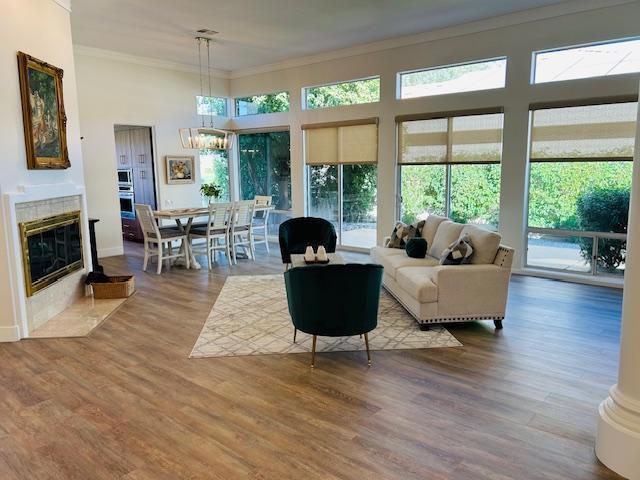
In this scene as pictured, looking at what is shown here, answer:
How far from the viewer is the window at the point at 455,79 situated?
665 cm

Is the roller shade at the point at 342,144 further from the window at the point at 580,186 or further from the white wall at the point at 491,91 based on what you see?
the window at the point at 580,186

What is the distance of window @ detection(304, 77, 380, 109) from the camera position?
805 cm

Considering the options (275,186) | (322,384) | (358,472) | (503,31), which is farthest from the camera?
(275,186)

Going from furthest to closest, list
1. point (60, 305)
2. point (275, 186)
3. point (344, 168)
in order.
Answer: point (275, 186) → point (344, 168) → point (60, 305)

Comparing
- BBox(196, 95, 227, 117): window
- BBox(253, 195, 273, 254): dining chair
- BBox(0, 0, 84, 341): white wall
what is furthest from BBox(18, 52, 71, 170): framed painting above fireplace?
BBox(196, 95, 227, 117): window

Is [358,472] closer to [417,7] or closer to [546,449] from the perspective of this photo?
[546,449]

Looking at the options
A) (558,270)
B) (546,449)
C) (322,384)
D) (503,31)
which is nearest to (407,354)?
(322,384)

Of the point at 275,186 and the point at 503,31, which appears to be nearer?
the point at 503,31

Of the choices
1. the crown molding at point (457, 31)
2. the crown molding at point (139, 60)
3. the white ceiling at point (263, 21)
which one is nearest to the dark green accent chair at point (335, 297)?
the white ceiling at point (263, 21)

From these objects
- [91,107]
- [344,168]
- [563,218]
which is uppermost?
[91,107]

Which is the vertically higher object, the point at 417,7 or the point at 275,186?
the point at 417,7

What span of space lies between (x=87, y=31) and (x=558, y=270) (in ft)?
25.4

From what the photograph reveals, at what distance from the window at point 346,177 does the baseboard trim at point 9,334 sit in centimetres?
573

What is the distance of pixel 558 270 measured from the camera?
6441mm
